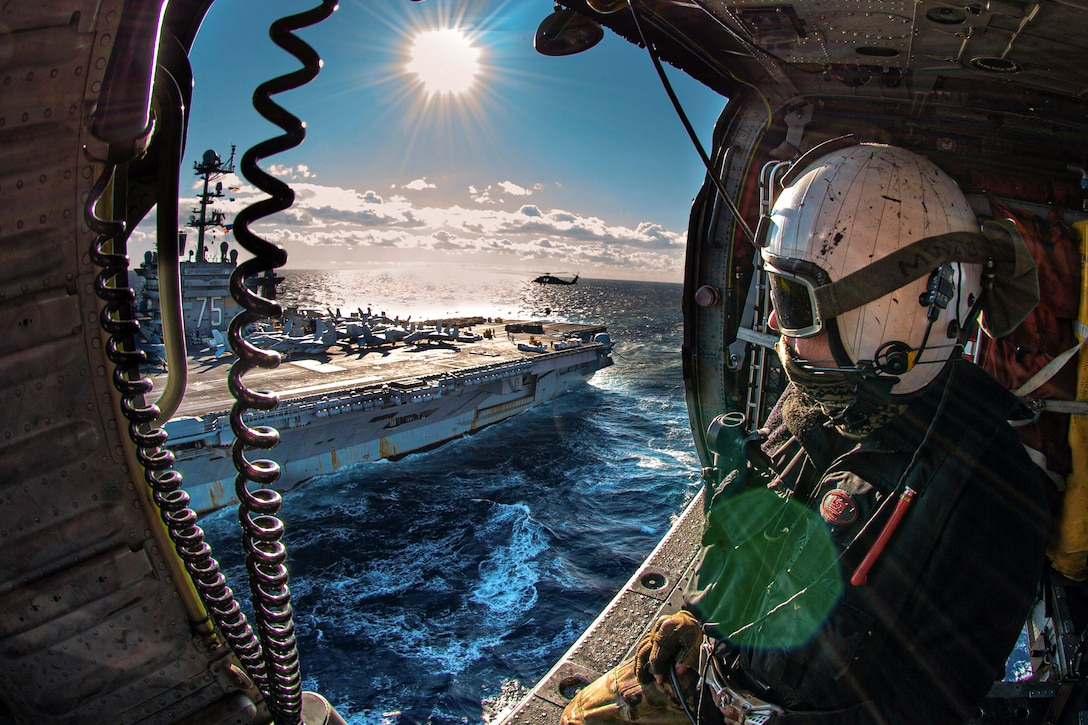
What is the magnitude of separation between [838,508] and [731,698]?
89 cm

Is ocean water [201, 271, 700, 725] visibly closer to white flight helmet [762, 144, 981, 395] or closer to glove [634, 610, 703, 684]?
glove [634, 610, 703, 684]

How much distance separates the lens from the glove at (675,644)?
289 centimetres

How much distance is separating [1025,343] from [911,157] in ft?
6.20

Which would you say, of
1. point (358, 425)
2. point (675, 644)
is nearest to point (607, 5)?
point (675, 644)

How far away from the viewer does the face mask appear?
8.17ft

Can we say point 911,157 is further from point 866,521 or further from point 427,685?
point 427,685

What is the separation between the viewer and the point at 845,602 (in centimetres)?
219

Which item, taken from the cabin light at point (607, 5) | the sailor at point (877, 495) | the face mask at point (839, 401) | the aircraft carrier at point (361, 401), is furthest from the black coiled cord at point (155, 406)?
the aircraft carrier at point (361, 401)

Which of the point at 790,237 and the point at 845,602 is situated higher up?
the point at 790,237

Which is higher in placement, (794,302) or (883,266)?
(883,266)

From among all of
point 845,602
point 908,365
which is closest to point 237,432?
point 845,602

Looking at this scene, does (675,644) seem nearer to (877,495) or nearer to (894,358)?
(877,495)

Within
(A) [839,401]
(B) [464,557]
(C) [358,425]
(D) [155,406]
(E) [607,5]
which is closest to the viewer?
(D) [155,406]

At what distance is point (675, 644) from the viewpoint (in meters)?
2.94
